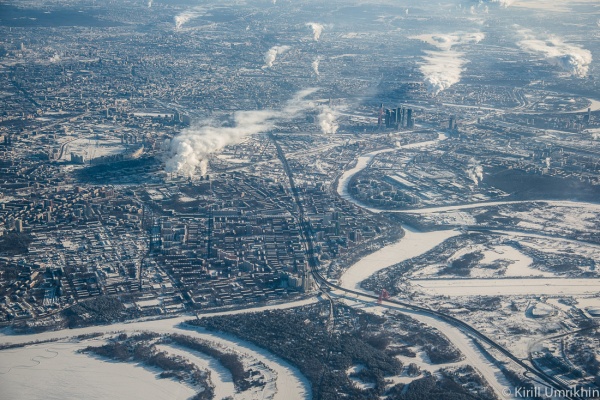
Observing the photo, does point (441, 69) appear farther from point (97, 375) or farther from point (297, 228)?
point (97, 375)

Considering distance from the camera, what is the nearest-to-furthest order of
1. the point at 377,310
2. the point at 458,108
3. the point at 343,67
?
the point at 377,310, the point at 458,108, the point at 343,67

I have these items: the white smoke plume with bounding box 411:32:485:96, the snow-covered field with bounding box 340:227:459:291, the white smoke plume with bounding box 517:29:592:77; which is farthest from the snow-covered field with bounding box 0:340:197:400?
the white smoke plume with bounding box 517:29:592:77

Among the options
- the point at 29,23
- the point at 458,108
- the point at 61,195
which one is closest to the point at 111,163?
the point at 61,195

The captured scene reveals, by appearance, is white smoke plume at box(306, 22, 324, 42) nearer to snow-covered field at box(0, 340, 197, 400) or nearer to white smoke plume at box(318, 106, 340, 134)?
white smoke plume at box(318, 106, 340, 134)

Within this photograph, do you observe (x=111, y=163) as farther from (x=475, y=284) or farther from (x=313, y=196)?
(x=475, y=284)

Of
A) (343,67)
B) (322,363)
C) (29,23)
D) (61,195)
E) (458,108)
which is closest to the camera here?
(322,363)
